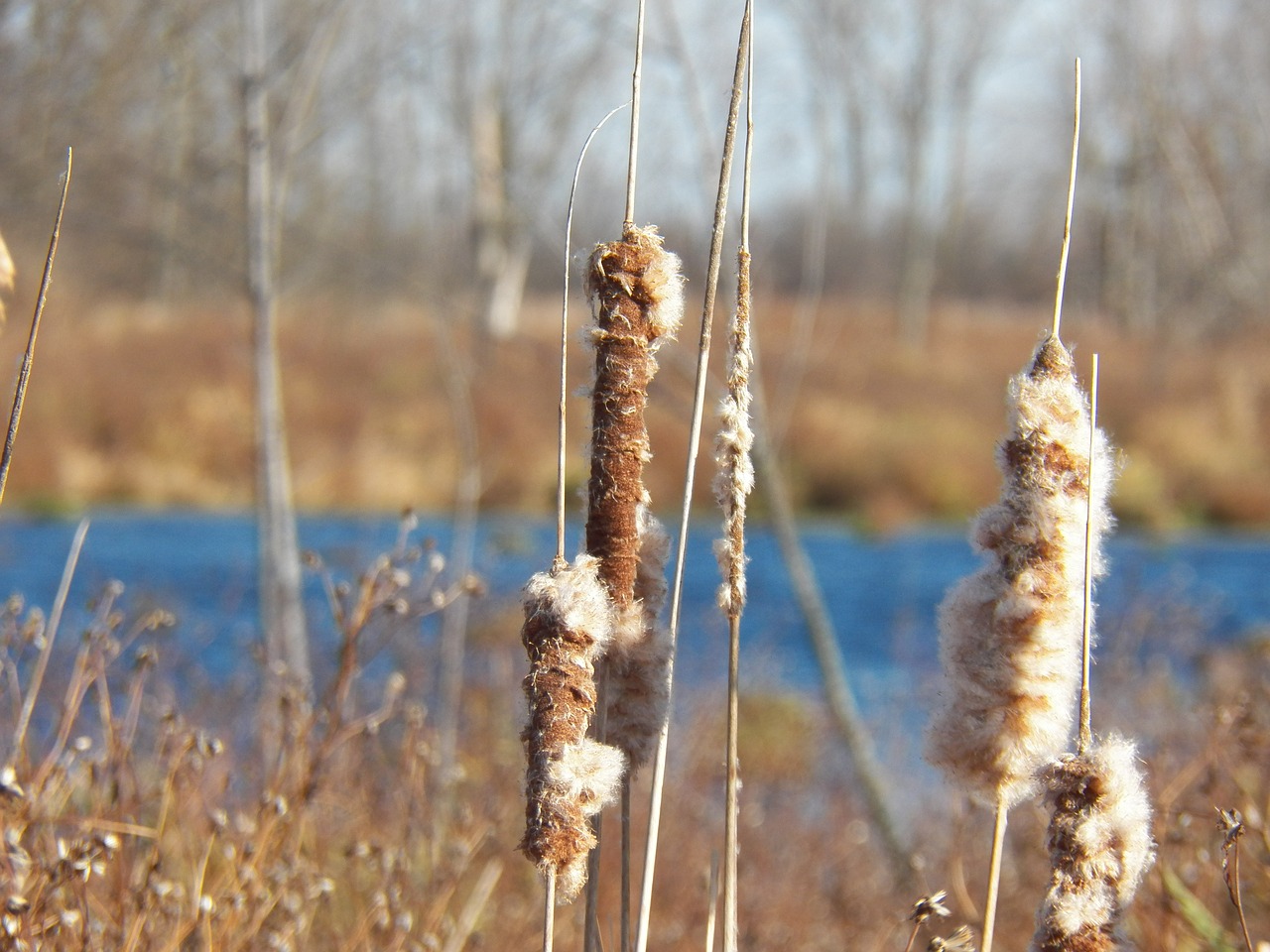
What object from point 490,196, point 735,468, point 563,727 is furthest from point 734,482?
point 490,196

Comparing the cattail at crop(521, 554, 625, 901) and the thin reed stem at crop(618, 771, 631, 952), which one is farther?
the thin reed stem at crop(618, 771, 631, 952)

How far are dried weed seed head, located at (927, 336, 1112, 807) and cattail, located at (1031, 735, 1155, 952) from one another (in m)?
0.04

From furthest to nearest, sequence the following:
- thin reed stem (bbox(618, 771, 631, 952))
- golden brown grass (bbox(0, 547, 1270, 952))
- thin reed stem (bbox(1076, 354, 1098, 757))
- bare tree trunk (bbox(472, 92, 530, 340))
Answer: bare tree trunk (bbox(472, 92, 530, 340))
golden brown grass (bbox(0, 547, 1270, 952))
thin reed stem (bbox(618, 771, 631, 952))
thin reed stem (bbox(1076, 354, 1098, 757))

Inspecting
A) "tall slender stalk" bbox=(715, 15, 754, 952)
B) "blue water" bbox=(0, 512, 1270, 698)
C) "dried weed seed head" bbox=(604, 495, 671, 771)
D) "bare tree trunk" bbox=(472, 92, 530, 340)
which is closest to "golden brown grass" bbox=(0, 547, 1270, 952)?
"dried weed seed head" bbox=(604, 495, 671, 771)

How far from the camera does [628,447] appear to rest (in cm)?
104

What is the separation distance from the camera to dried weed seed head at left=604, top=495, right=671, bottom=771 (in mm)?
1083

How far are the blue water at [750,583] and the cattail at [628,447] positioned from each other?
2.87 metres

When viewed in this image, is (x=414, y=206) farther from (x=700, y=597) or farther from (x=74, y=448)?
(x=74, y=448)

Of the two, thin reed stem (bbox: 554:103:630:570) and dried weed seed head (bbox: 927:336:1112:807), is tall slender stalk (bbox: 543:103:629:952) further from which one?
dried weed seed head (bbox: 927:336:1112:807)

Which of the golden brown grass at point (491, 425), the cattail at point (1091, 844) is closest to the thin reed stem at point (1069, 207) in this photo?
the cattail at point (1091, 844)

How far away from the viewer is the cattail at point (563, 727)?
0.99m

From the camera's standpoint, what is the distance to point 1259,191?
7754mm

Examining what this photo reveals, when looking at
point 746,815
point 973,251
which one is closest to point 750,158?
point 746,815

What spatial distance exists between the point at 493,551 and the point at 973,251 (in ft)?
89.8
